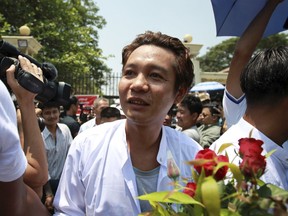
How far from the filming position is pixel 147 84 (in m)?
1.98

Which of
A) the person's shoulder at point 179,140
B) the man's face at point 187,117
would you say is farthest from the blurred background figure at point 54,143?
the person's shoulder at point 179,140

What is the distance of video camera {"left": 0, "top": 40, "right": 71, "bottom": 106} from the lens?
2.01m

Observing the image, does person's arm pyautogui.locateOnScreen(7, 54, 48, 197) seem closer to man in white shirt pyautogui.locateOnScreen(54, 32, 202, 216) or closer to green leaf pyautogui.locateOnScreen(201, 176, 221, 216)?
man in white shirt pyautogui.locateOnScreen(54, 32, 202, 216)

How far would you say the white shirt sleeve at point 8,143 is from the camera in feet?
4.35

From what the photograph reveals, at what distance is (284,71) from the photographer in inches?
69.0

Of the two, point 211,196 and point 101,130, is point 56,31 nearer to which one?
point 101,130

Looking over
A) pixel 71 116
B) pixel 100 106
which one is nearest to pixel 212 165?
pixel 100 106

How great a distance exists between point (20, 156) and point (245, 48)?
1.36 metres

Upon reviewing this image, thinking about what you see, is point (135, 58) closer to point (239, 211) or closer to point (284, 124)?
point (284, 124)

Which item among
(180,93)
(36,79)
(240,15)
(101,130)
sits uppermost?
(240,15)

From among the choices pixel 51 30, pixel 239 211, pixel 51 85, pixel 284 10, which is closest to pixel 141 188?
pixel 51 85

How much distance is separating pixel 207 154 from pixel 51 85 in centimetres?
142

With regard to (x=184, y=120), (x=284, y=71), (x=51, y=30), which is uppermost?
(x=284, y=71)

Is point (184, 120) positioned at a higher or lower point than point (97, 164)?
lower
